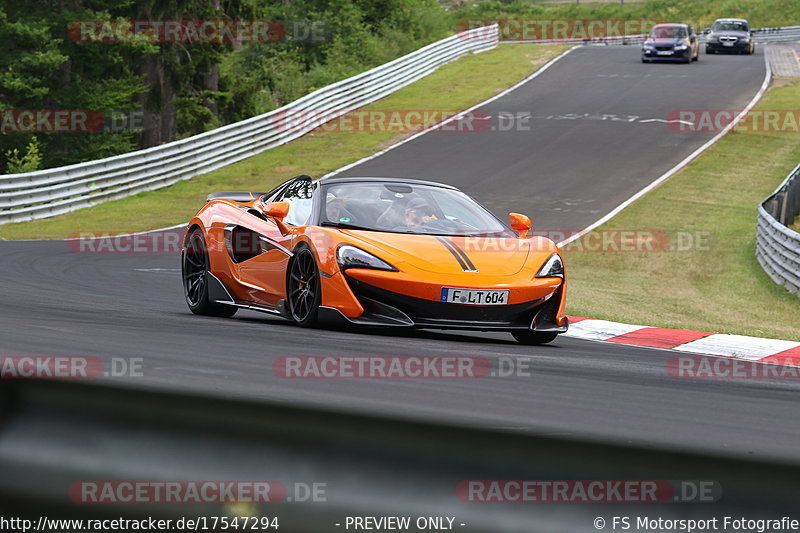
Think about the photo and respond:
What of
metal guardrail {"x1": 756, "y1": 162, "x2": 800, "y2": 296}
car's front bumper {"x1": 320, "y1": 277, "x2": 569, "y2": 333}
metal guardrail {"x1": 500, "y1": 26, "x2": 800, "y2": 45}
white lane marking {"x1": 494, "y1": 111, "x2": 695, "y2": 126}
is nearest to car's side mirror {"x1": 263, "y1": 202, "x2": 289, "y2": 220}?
car's front bumper {"x1": 320, "y1": 277, "x2": 569, "y2": 333}

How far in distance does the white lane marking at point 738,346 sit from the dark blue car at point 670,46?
3795 cm

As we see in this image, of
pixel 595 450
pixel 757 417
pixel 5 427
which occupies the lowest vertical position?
pixel 757 417

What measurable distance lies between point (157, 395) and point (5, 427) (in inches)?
21.3

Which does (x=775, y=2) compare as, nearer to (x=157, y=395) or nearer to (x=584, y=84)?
(x=584, y=84)

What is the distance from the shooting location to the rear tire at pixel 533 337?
8516 millimetres

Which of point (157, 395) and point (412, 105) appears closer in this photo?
point (157, 395)

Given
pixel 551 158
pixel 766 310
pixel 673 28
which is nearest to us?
pixel 766 310

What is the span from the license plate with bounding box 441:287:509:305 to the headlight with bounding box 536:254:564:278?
1.49 feet

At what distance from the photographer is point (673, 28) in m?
47.0

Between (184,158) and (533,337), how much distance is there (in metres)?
22.4

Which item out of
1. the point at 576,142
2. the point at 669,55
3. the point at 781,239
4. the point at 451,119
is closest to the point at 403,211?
the point at 781,239

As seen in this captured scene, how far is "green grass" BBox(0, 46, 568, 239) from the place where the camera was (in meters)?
23.7

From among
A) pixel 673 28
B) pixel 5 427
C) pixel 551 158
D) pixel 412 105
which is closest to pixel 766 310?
pixel 5 427

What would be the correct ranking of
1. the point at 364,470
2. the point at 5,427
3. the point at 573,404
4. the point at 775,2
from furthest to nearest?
the point at 775,2
the point at 573,404
the point at 5,427
the point at 364,470
